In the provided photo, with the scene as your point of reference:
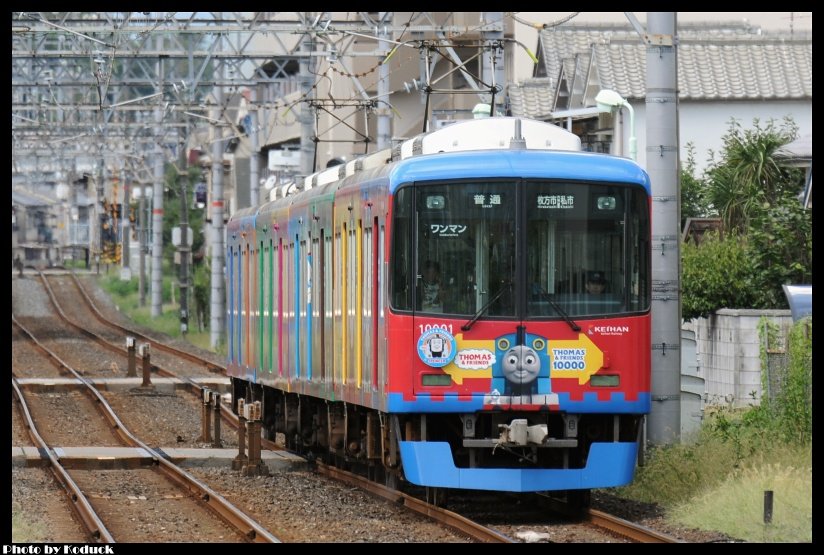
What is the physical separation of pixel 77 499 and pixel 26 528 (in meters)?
2.09

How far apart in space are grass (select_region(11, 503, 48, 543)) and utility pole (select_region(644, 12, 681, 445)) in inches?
208

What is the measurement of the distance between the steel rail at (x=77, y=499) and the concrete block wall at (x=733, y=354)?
24.9 feet

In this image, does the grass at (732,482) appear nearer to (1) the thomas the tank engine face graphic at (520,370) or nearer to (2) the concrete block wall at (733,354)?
(1) the thomas the tank engine face graphic at (520,370)

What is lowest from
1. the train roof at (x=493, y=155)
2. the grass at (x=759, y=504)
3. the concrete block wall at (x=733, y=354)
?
the grass at (x=759, y=504)

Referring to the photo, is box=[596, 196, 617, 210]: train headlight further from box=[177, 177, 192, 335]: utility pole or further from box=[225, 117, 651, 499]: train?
box=[177, 177, 192, 335]: utility pole

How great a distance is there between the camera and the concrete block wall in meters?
20.0

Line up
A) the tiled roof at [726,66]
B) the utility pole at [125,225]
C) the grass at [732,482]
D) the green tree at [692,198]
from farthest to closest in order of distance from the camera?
the utility pole at [125,225] < the tiled roof at [726,66] < the green tree at [692,198] < the grass at [732,482]

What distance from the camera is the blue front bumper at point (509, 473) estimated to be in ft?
40.7

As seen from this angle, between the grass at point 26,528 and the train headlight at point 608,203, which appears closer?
the grass at point 26,528

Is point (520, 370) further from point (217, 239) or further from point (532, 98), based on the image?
point (217, 239)

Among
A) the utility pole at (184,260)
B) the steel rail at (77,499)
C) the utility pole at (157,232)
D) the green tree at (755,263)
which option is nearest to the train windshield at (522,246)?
the steel rail at (77,499)

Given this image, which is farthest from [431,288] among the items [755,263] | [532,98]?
[532,98]
